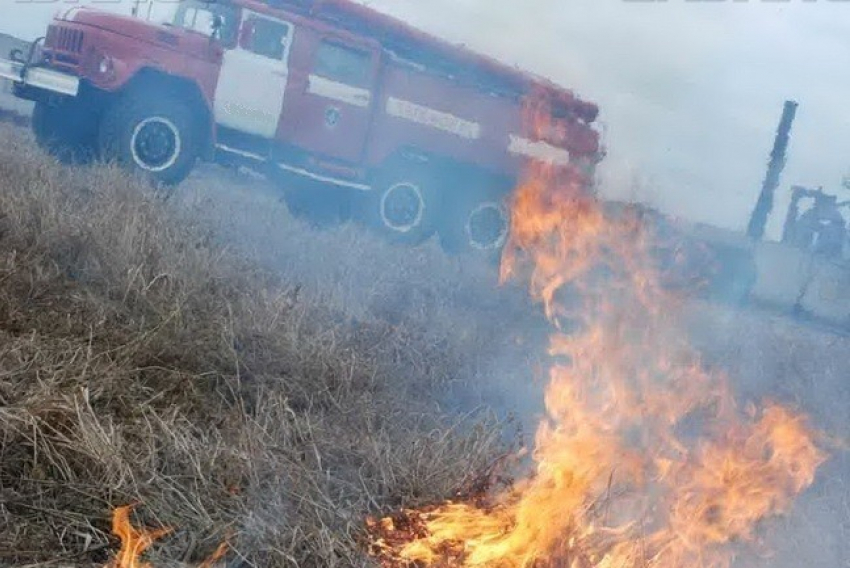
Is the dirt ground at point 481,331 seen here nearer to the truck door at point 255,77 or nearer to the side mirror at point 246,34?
the truck door at point 255,77

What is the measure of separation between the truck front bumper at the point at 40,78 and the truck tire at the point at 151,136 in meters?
0.47

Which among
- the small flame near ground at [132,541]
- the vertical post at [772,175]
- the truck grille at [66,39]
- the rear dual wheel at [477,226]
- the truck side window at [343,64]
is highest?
the vertical post at [772,175]

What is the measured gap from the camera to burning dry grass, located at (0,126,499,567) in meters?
3.41

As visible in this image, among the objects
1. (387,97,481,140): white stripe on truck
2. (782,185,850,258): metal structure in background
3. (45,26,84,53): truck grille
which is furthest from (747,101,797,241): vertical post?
(45,26,84,53): truck grille

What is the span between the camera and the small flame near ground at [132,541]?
9.84 ft

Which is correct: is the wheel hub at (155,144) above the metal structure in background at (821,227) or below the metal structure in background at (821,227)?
below

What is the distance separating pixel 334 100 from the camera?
1077cm

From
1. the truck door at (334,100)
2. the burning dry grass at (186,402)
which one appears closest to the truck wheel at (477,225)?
the truck door at (334,100)

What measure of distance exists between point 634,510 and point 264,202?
7.93 m

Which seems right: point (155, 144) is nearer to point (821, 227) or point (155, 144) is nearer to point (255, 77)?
point (255, 77)

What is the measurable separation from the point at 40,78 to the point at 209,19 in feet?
6.18

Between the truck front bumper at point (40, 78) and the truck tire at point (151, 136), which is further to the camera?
the truck front bumper at point (40, 78)

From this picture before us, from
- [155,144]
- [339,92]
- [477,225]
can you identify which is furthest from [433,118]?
[155,144]

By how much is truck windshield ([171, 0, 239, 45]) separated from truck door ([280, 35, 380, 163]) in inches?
35.5
